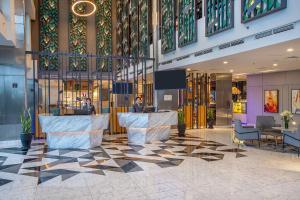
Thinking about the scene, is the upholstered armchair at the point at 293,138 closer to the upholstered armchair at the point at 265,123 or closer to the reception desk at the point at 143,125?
the upholstered armchair at the point at 265,123

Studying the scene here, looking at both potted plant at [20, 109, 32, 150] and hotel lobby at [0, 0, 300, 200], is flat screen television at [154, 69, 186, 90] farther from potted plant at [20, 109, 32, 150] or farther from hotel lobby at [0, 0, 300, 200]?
potted plant at [20, 109, 32, 150]

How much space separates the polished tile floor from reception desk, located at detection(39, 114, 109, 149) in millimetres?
310

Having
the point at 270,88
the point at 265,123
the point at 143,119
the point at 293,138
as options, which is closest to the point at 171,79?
the point at 143,119

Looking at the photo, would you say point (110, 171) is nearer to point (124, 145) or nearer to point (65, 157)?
point (65, 157)

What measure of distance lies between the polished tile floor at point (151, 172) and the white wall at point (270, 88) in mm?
4754

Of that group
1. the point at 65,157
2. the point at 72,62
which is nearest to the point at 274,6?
the point at 65,157

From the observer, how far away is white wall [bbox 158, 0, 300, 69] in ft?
19.4

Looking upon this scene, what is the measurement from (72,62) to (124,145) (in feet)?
40.7

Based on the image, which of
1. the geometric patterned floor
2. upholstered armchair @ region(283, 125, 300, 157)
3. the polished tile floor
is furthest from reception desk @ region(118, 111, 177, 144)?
upholstered armchair @ region(283, 125, 300, 157)

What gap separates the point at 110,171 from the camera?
19.3ft

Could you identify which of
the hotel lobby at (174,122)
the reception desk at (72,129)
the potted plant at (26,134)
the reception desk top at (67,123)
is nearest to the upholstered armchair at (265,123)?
the hotel lobby at (174,122)

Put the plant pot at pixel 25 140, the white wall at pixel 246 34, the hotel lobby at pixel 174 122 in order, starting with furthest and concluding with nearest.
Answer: the plant pot at pixel 25 140 < the white wall at pixel 246 34 < the hotel lobby at pixel 174 122

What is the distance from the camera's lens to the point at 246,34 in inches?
284

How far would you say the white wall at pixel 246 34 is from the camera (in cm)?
590
